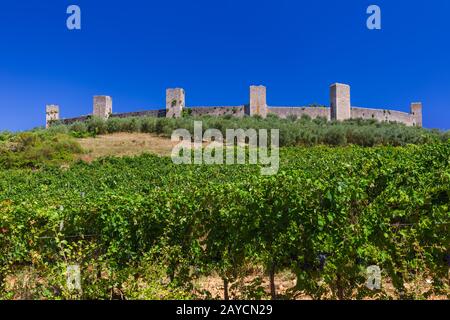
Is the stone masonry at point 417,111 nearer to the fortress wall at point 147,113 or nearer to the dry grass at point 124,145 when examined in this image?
the fortress wall at point 147,113

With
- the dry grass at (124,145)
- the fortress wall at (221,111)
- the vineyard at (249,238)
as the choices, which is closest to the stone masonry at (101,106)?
the fortress wall at (221,111)

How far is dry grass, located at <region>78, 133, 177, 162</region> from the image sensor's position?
83.8ft

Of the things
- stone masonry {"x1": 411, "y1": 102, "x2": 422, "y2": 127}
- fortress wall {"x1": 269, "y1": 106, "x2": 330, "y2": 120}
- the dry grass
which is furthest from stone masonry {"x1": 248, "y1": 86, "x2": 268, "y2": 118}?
stone masonry {"x1": 411, "y1": 102, "x2": 422, "y2": 127}

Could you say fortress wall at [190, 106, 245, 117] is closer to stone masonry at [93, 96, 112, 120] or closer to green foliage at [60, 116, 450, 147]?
green foliage at [60, 116, 450, 147]

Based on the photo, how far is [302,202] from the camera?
3.91 metres

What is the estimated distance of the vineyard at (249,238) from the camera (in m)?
3.88

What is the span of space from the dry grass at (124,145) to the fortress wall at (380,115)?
69.6 feet

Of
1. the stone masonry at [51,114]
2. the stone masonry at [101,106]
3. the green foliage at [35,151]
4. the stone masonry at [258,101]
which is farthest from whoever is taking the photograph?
the stone masonry at [51,114]

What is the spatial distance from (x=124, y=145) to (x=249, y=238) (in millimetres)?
25401

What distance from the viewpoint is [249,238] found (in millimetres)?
4180

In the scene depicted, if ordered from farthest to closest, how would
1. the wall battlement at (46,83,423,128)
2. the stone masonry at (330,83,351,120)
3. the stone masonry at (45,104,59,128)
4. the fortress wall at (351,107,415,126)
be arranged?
1. the stone masonry at (45,104,59,128)
2. the fortress wall at (351,107,415,126)
3. the stone masonry at (330,83,351,120)
4. the wall battlement at (46,83,423,128)

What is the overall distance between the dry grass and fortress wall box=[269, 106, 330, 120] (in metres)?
14.0
